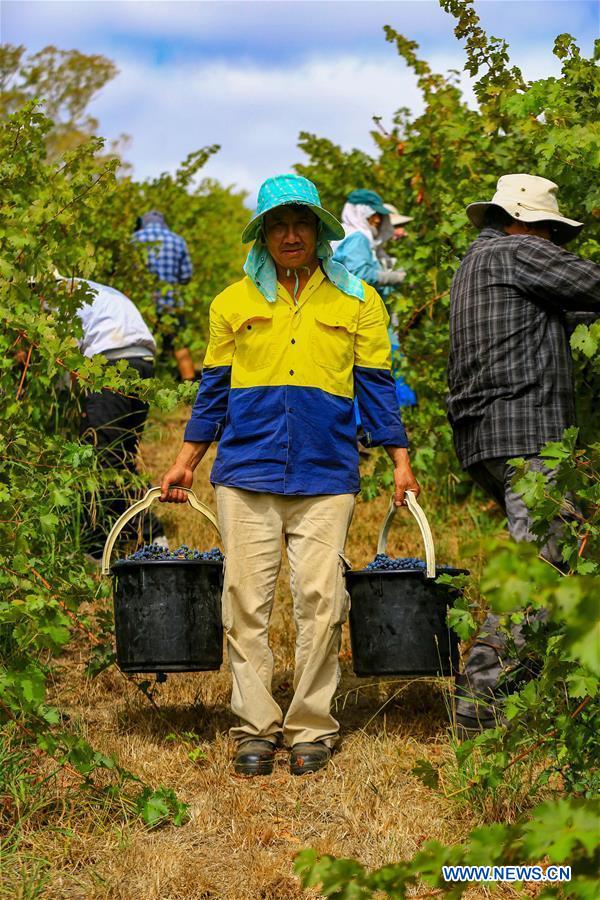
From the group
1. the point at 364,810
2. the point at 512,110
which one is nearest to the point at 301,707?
the point at 364,810

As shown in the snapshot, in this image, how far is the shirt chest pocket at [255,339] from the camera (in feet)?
12.9

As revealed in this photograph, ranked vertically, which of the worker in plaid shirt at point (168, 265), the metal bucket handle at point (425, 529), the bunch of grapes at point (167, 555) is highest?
the worker in plaid shirt at point (168, 265)

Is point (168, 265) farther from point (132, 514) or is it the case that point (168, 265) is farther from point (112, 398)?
point (132, 514)

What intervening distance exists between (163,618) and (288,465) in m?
0.66

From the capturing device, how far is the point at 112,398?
603 centimetres

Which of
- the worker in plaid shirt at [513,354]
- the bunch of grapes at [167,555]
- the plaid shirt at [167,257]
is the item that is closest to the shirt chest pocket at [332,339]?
the worker in plaid shirt at [513,354]

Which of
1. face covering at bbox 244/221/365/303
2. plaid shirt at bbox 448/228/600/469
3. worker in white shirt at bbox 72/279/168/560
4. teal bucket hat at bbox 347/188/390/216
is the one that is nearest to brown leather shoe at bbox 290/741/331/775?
plaid shirt at bbox 448/228/600/469

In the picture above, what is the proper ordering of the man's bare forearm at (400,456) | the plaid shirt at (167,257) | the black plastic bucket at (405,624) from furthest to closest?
the plaid shirt at (167,257)
the man's bare forearm at (400,456)
the black plastic bucket at (405,624)

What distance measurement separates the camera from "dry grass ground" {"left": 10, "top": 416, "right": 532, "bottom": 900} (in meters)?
3.03

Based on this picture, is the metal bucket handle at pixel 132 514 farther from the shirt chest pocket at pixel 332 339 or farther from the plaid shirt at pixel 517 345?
the plaid shirt at pixel 517 345

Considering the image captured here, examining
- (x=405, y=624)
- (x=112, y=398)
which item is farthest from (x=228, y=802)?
(x=112, y=398)

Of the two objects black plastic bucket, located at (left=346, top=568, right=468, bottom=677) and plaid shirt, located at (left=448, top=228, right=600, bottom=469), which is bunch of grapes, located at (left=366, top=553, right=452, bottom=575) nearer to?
black plastic bucket, located at (left=346, top=568, right=468, bottom=677)

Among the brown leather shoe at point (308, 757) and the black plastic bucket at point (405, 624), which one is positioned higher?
the black plastic bucket at point (405, 624)

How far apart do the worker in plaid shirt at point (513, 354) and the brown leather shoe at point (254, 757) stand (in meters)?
0.64
